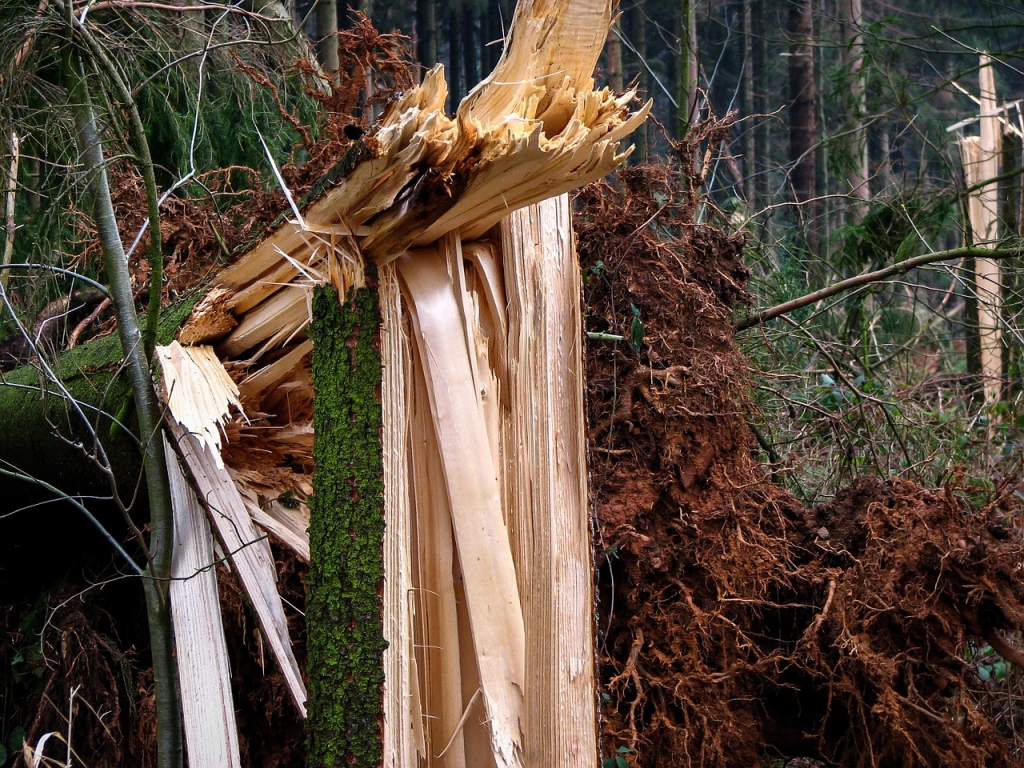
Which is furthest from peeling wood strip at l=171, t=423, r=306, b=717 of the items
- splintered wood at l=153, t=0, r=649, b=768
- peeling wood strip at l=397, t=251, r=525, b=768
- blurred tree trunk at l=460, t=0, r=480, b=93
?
blurred tree trunk at l=460, t=0, r=480, b=93

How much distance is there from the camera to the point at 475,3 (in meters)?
22.2

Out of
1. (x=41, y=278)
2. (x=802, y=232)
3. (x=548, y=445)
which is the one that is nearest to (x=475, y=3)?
(x=802, y=232)

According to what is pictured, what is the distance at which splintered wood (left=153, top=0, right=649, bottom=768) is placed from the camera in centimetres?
203

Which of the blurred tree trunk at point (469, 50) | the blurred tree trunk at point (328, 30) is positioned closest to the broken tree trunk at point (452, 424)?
the blurred tree trunk at point (328, 30)

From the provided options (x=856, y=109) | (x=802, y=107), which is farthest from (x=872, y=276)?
(x=802, y=107)

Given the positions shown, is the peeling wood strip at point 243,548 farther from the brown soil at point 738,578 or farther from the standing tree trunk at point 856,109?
the standing tree trunk at point 856,109

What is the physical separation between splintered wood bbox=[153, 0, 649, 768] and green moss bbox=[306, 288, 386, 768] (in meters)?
0.04

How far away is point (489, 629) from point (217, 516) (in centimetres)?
103

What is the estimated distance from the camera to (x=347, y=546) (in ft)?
6.98

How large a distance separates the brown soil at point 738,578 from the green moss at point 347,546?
4.03 feet

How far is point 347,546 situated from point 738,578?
5.59 feet

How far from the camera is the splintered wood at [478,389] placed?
2025 millimetres

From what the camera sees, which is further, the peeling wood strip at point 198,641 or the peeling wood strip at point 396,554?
the peeling wood strip at point 198,641

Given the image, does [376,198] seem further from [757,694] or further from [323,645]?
[757,694]
